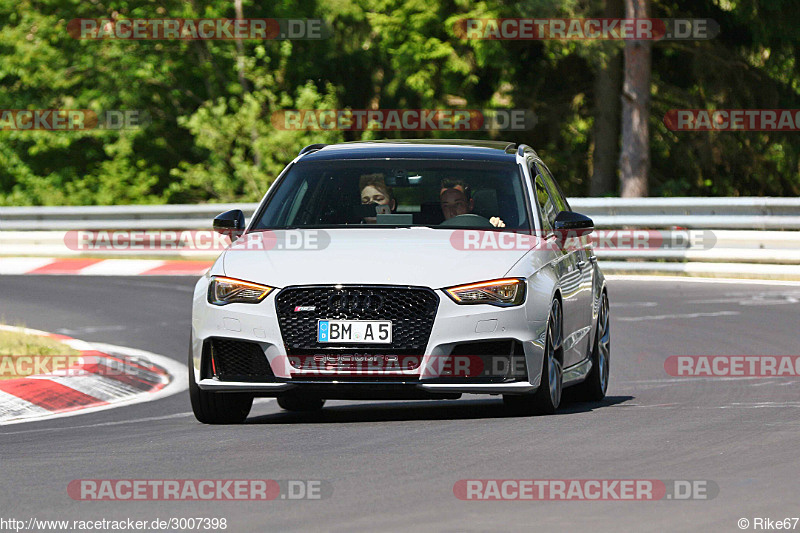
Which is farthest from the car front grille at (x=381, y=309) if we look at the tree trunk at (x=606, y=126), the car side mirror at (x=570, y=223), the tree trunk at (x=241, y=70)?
the tree trunk at (x=241, y=70)

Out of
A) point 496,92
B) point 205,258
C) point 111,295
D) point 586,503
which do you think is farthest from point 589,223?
point 496,92

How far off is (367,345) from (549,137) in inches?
1067

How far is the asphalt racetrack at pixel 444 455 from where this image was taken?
6.44 metres

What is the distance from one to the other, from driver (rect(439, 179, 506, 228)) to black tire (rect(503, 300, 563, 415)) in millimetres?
878

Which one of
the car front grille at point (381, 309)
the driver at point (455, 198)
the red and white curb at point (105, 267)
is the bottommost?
the red and white curb at point (105, 267)

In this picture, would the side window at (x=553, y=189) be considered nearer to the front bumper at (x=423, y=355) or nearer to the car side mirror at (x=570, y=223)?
the car side mirror at (x=570, y=223)

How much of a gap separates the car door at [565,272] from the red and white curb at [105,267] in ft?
43.2

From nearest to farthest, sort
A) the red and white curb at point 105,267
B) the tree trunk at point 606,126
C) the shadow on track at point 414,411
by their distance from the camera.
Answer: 1. the shadow on track at point 414,411
2. the red and white curb at point 105,267
3. the tree trunk at point 606,126

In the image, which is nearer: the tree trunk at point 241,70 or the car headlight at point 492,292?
the car headlight at point 492,292

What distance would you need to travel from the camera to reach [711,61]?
106ft

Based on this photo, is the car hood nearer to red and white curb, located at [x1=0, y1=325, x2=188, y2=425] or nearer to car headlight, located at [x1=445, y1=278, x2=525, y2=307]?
car headlight, located at [x1=445, y1=278, x2=525, y2=307]

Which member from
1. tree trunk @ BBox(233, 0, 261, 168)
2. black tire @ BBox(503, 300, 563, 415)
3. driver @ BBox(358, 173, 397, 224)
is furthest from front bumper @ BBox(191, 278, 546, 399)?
tree trunk @ BBox(233, 0, 261, 168)

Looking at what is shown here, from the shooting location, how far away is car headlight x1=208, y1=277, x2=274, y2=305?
368 inches

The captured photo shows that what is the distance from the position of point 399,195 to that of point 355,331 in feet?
5.34
